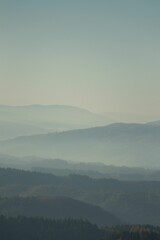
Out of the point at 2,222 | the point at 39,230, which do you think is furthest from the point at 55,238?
the point at 2,222

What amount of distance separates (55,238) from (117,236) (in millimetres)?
53549

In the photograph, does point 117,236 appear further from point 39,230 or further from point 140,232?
point 39,230

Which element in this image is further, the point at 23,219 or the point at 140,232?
the point at 23,219

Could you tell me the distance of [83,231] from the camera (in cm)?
18725

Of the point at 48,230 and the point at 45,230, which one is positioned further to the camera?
Answer: the point at 45,230

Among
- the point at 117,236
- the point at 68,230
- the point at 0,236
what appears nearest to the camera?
the point at 117,236

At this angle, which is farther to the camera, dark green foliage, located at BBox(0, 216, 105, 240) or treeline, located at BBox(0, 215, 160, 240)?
dark green foliage, located at BBox(0, 216, 105, 240)

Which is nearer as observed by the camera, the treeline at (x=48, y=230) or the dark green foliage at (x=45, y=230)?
the treeline at (x=48, y=230)

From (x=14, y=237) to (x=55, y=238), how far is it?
13406 mm

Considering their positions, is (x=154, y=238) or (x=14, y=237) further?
(x=14, y=237)

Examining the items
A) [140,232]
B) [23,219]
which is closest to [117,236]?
[140,232]

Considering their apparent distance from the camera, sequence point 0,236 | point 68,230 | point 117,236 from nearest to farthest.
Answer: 1. point 117,236
2. point 0,236
3. point 68,230

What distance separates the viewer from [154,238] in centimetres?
13188

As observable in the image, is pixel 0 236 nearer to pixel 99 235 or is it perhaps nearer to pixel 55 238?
pixel 55 238
